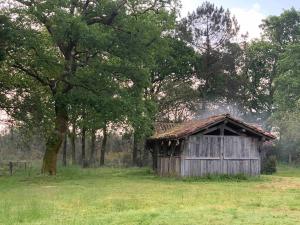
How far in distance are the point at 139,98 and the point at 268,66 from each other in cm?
3966

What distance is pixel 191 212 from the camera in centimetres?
1427

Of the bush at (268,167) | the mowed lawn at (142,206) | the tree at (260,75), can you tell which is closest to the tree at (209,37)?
the tree at (260,75)

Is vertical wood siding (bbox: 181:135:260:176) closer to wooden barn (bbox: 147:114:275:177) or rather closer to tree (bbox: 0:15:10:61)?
wooden barn (bbox: 147:114:275:177)

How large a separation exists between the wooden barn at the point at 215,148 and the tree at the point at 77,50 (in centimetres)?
490

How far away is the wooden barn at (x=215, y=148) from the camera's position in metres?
30.8

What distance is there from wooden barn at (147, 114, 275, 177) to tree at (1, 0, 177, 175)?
16.1ft

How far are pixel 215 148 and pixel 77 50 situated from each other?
37.2 ft

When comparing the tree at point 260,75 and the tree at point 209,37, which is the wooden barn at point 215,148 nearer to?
the tree at point 209,37

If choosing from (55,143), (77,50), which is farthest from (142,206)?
(77,50)

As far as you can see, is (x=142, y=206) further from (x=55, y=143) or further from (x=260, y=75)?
(x=260, y=75)

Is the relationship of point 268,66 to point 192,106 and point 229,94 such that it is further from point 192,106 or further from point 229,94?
point 192,106

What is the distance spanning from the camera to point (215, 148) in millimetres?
31422

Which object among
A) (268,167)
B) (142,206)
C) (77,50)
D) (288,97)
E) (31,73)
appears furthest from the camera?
(288,97)

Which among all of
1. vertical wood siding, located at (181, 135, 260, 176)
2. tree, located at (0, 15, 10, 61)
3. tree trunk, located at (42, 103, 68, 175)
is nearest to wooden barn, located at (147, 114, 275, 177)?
vertical wood siding, located at (181, 135, 260, 176)
